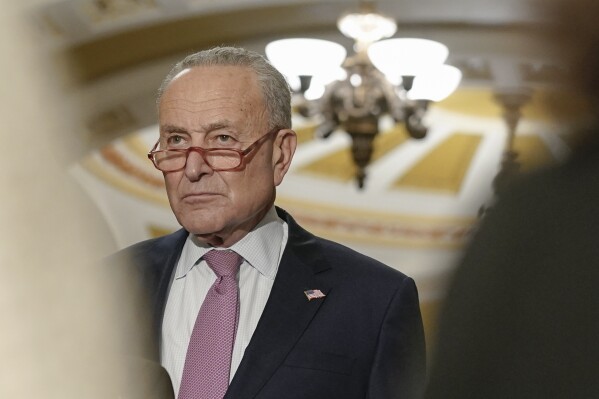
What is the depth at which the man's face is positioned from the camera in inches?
70.2

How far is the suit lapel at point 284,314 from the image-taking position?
175 cm

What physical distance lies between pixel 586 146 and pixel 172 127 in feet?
3.93

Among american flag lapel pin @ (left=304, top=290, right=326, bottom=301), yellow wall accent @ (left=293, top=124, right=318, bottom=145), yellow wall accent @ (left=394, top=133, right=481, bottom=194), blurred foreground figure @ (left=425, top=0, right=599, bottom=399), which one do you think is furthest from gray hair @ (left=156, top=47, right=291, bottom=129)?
yellow wall accent @ (left=394, top=133, right=481, bottom=194)

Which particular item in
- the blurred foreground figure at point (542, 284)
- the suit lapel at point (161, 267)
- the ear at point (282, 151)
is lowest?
the suit lapel at point (161, 267)

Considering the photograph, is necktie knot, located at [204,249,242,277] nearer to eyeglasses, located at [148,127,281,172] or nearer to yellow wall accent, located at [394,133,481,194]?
eyeglasses, located at [148,127,281,172]

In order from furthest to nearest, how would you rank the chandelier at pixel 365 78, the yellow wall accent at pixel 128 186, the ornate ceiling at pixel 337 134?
the yellow wall accent at pixel 128 186
the ornate ceiling at pixel 337 134
the chandelier at pixel 365 78

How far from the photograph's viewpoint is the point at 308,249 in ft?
6.53

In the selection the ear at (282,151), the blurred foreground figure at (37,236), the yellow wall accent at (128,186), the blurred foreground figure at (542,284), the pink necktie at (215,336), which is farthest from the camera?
the yellow wall accent at (128,186)

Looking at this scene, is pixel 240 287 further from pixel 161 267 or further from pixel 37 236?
pixel 37 236

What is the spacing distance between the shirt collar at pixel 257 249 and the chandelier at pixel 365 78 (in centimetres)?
403

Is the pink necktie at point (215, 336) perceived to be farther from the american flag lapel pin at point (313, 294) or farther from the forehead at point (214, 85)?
the forehead at point (214, 85)

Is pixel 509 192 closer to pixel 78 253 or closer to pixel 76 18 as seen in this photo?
pixel 78 253

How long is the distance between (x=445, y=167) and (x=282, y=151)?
11.5 m

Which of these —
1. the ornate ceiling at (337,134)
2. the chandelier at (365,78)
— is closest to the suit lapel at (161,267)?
the ornate ceiling at (337,134)
